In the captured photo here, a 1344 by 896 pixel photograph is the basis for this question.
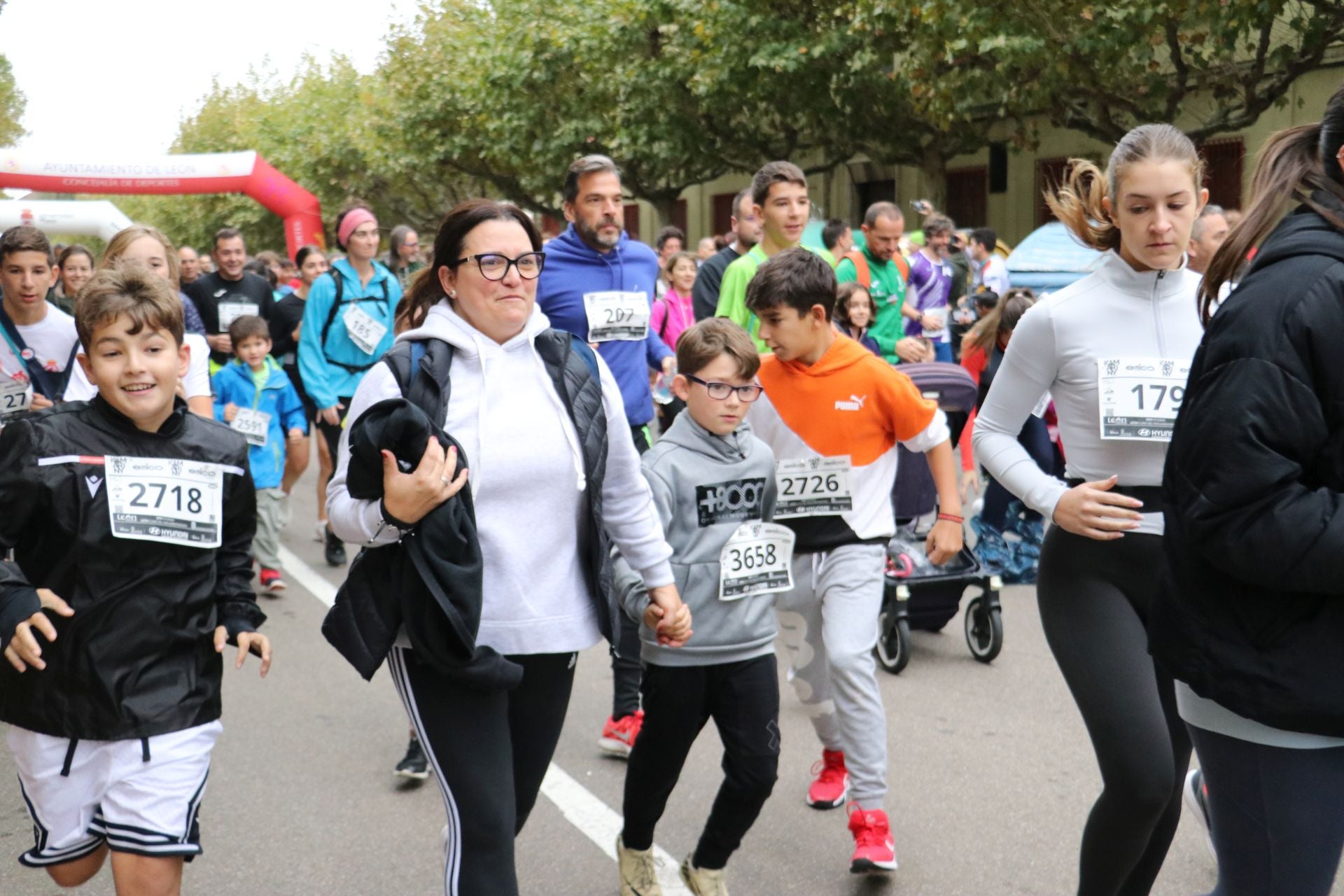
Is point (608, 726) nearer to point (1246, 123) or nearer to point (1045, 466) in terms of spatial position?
point (1045, 466)

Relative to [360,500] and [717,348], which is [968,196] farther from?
[360,500]

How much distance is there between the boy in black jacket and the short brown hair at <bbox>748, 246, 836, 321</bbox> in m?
1.79

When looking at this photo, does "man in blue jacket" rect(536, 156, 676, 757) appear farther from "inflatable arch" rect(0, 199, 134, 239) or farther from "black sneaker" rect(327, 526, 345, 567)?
"inflatable arch" rect(0, 199, 134, 239)

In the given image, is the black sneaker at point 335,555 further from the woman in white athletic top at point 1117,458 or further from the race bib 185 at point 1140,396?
the race bib 185 at point 1140,396

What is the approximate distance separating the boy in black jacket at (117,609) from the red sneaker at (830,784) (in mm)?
2195

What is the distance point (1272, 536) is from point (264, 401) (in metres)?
7.60

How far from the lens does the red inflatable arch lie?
3027cm

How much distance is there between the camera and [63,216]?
105 ft

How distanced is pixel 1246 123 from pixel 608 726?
14488mm

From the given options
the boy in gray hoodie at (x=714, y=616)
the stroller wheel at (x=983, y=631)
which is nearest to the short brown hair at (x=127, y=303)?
the boy in gray hoodie at (x=714, y=616)

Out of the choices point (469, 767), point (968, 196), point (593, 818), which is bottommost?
point (593, 818)

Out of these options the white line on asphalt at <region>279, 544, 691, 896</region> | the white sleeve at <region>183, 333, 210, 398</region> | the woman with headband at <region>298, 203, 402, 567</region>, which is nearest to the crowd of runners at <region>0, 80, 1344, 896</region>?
the white line on asphalt at <region>279, 544, 691, 896</region>

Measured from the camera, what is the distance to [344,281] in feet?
29.2

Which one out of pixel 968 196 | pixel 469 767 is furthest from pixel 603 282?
pixel 968 196
